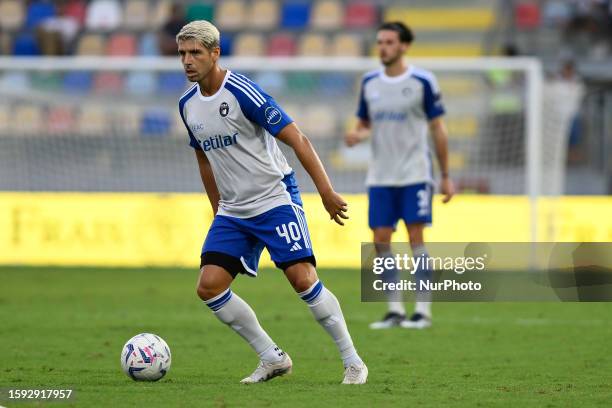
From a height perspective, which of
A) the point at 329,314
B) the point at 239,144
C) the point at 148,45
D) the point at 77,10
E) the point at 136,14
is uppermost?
the point at 77,10

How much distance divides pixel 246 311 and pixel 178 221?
9900 mm

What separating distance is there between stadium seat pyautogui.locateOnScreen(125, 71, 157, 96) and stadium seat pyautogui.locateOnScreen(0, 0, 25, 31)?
7017 mm

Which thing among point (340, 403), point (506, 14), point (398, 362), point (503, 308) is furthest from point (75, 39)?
point (340, 403)

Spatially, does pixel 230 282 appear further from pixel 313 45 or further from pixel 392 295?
pixel 313 45

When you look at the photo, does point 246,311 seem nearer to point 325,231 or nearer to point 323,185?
point 323,185

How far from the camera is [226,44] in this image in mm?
22688

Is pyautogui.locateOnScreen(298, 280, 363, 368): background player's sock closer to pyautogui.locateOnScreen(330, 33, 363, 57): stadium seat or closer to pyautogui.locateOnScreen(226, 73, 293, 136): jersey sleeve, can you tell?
pyautogui.locateOnScreen(226, 73, 293, 136): jersey sleeve

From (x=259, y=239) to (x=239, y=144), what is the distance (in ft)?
1.93

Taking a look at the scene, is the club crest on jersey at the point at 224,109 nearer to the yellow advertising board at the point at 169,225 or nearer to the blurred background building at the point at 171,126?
the yellow advertising board at the point at 169,225

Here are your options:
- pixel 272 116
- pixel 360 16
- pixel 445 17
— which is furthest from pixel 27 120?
pixel 272 116

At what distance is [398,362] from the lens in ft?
28.3

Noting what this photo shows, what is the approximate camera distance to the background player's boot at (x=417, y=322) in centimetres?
1089

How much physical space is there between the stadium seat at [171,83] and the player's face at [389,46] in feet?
25.9

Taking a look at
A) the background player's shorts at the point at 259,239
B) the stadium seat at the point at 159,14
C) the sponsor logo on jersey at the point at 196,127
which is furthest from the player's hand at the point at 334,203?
the stadium seat at the point at 159,14
